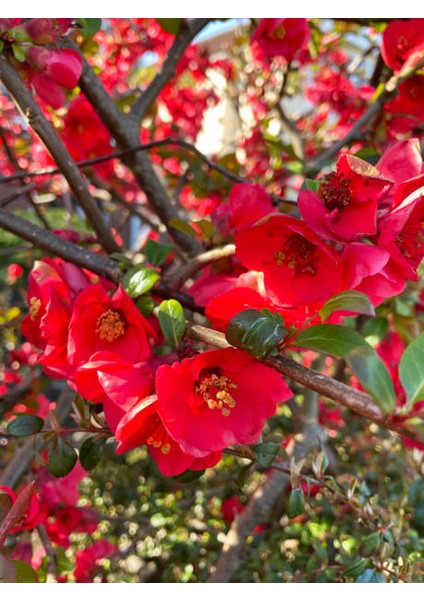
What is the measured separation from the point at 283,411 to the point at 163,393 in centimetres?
154

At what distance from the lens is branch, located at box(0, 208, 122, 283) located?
2.47ft

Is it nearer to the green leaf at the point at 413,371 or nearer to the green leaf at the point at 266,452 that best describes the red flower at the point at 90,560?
the green leaf at the point at 266,452

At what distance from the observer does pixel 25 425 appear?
0.71m

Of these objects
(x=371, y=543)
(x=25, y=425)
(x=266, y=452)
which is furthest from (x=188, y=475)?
(x=371, y=543)

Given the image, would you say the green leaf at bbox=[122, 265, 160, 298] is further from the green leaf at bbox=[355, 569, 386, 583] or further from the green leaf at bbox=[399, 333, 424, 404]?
the green leaf at bbox=[355, 569, 386, 583]

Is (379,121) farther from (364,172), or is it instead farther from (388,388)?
(388,388)

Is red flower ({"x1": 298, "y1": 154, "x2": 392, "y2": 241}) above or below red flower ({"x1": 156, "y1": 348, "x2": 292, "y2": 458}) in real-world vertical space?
above

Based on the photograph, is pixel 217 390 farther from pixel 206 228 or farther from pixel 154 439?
pixel 206 228

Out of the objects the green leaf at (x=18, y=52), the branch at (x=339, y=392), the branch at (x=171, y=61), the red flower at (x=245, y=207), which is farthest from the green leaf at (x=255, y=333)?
the branch at (x=171, y=61)

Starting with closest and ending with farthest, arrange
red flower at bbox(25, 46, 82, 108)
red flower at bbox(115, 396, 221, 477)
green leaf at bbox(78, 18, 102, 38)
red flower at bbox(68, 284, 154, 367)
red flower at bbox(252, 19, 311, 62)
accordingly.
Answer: red flower at bbox(115, 396, 221, 477) < red flower at bbox(68, 284, 154, 367) < red flower at bbox(25, 46, 82, 108) < green leaf at bbox(78, 18, 102, 38) < red flower at bbox(252, 19, 311, 62)

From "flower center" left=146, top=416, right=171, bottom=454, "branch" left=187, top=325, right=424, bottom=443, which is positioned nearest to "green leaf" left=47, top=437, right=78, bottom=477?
"flower center" left=146, top=416, right=171, bottom=454

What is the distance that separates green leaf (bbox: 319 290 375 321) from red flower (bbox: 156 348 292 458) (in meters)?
0.09

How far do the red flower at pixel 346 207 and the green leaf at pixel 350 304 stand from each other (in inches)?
3.0
